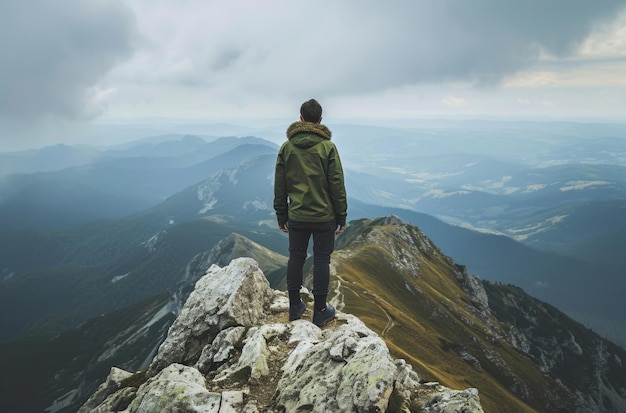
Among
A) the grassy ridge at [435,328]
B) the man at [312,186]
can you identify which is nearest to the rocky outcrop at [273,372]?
the man at [312,186]

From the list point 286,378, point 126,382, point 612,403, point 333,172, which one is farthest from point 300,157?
point 612,403

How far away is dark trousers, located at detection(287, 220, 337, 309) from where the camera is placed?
44.7 feet

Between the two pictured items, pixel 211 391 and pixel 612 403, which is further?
pixel 612 403

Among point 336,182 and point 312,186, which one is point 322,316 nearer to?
point 312,186

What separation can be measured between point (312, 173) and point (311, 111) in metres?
2.45

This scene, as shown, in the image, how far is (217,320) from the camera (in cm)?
1959

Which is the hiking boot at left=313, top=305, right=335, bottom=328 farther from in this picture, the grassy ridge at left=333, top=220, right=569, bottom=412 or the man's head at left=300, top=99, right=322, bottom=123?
the grassy ridge at left=333, top=220, right=569, bottom=412

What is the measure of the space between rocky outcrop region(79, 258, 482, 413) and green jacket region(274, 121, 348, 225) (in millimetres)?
4683

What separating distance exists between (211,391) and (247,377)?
52.5 inches

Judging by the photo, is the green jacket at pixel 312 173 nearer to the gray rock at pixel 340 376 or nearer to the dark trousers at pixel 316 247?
the dark trousers at pixel 316 247

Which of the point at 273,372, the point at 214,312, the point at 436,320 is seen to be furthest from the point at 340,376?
the point at 436,320

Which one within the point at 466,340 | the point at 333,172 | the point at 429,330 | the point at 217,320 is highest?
the point at 333,172

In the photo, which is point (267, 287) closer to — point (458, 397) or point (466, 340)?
point (458, 397)

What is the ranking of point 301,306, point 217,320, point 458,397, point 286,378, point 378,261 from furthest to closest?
point 378,261
point 217,320
point 301,306
point 286,378
point 458,397
